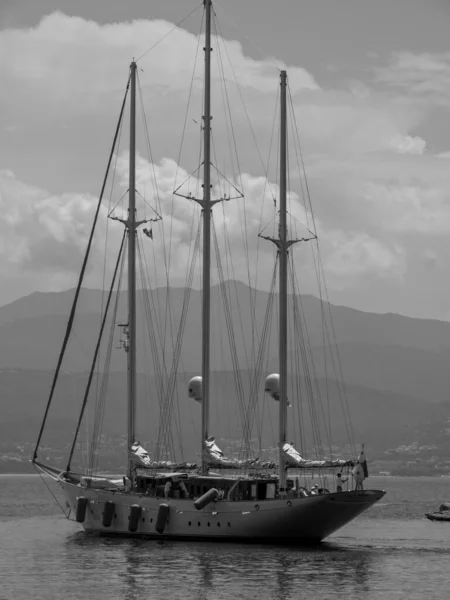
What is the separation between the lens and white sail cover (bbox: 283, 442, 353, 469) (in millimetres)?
77812

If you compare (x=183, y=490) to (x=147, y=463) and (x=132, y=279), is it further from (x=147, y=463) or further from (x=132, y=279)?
(x=132, y=279)

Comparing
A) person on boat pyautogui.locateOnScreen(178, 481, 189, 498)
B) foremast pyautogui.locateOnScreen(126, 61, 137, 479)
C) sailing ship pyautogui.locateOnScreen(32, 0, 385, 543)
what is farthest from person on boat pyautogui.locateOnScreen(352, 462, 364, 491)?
foremast pyautogui.locateOnScreen(126, 61, 137, 479)

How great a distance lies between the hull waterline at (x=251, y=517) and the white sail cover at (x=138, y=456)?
10.2 ft

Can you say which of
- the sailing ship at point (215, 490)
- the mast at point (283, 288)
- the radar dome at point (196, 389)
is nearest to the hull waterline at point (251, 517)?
the sailing ship at point (215, 490)

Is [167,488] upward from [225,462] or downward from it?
downward

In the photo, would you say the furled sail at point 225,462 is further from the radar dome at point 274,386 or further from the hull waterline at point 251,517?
the radar dome at point 274,386

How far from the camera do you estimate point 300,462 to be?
257ft

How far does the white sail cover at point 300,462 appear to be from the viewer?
77812mm

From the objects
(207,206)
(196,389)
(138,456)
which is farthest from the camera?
(207,206)

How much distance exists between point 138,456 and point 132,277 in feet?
44.7

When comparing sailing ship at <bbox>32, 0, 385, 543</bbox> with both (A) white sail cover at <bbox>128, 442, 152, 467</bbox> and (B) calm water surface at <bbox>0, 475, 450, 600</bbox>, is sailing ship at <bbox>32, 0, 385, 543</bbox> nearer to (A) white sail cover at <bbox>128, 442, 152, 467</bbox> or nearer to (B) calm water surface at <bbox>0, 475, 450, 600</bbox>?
(A) white sail cover at <bbox>128, 442, 152, 467</bbox>

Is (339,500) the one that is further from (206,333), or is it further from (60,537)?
(60,537)

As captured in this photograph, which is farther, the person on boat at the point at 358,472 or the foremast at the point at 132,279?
the foremast at the point at 132,279

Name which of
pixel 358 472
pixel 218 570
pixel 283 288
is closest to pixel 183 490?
pixel 218 570
